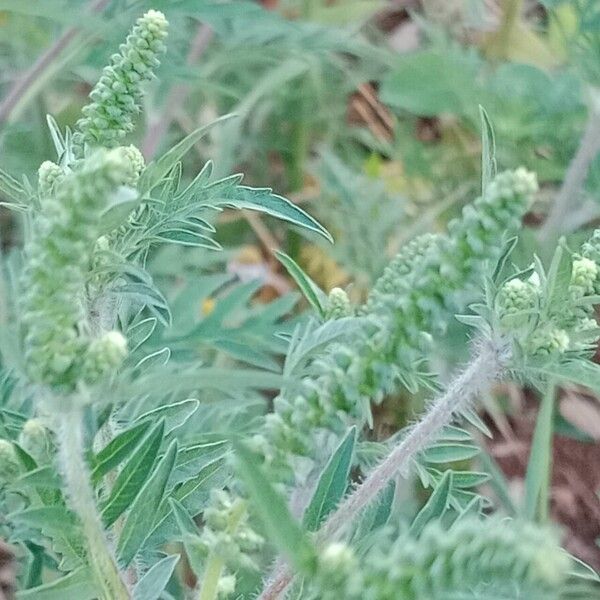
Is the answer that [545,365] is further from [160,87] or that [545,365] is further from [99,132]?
[160,87]

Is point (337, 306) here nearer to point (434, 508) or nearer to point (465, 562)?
point (434, 508)

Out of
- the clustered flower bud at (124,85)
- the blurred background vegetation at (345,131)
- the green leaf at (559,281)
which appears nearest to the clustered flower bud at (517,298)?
the green leaf at (559,281)

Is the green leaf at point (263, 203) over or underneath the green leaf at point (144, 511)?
over

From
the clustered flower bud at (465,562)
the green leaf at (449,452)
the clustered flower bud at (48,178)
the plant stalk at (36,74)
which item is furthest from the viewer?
the plant stalk at (36,74)

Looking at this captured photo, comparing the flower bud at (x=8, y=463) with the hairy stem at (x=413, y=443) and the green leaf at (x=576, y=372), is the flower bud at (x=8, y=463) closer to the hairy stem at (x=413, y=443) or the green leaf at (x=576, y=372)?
the hairy stem at (x=413, y=443)

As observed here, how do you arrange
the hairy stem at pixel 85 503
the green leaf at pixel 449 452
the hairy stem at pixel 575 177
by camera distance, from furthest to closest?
the hairy stem at pixel 575 177 → the green leaf at pixel 449 452 → the hairy stem at pixel 85 503

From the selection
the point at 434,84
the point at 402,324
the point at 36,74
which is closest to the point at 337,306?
the point at 402,324

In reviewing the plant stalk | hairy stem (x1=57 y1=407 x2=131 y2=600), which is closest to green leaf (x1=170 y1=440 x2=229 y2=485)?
hairy stem (x1=57 y1=407 x2=131 y2=600)
